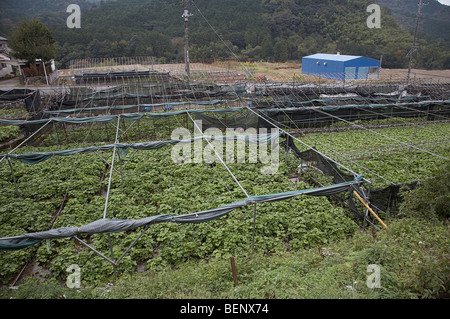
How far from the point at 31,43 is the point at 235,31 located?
40943 mm

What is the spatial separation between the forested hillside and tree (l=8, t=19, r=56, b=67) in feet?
35.5

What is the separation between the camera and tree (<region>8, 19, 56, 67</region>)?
3681 centimetres

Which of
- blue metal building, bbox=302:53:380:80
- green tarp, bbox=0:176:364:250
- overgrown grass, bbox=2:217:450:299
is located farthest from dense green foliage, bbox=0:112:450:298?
blue metal building, bbox=302:53:380:80

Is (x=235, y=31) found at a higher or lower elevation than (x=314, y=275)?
higher

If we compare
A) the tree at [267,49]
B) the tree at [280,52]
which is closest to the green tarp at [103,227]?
the tree at [280,52]

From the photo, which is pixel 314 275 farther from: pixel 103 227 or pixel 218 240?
pixel 103 227

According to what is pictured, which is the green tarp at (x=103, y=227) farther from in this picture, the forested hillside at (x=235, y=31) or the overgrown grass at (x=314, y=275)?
the forested hillside at (x=235, y=31)

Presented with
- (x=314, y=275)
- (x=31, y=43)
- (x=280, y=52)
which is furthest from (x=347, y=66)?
(x=31, y=43)

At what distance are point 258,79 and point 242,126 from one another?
528 inches

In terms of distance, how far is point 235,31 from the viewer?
213 feet

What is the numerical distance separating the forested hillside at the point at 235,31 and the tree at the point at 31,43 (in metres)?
10.8

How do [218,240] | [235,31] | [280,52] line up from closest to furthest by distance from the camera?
[218,240]
[280,52]
[235,31]

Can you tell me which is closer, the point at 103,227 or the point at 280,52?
the point at 103,227
